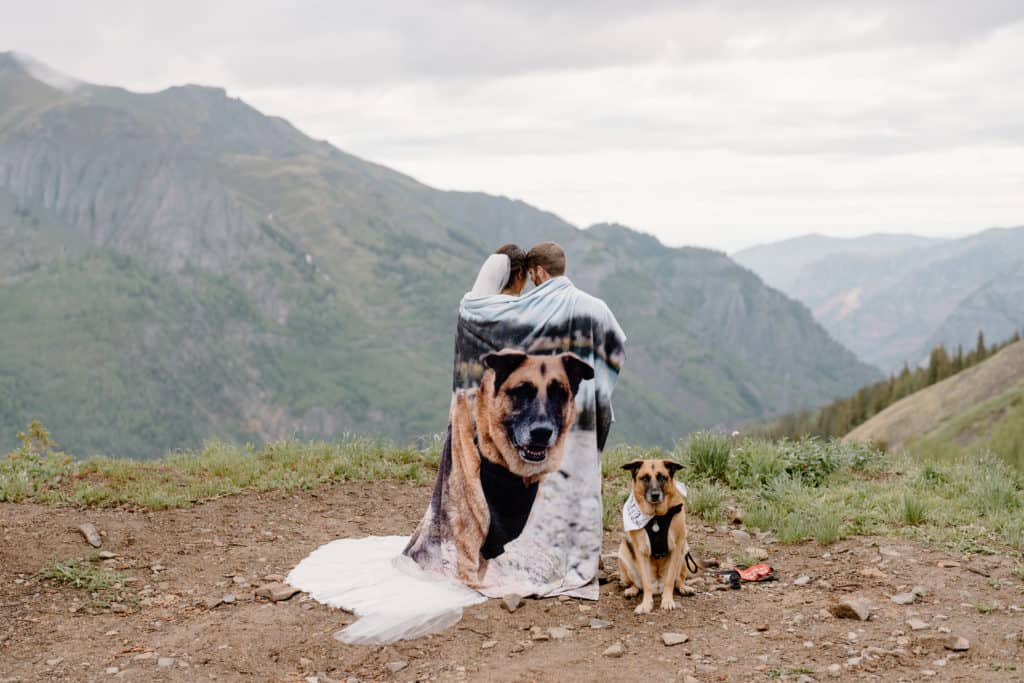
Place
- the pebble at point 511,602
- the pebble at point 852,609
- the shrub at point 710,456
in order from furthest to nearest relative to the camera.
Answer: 1. the shrub at point 710,456
2. the pebble at point 511,602
3. the pebble at point 852,609

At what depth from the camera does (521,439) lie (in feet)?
25.4

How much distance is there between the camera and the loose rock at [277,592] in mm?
7781

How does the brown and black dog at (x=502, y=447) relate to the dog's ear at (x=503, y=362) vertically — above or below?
below

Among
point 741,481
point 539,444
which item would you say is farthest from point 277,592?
point 741,481

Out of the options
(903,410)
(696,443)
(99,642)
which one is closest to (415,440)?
(696,443)

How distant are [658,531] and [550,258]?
2.38 metres

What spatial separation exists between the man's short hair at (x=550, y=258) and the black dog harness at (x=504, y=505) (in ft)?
5.55

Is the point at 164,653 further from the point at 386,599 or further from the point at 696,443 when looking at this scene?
the point at 696,443

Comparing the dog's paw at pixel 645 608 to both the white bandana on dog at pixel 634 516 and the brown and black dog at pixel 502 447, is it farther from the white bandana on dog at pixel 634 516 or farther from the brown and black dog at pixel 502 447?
the brown and black dog at pixel 502 447

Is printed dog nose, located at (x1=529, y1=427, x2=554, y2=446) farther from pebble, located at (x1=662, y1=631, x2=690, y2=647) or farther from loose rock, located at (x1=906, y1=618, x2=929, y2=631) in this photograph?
loose rock, located at (x1=906, y1=618, x2=929, y2=631)

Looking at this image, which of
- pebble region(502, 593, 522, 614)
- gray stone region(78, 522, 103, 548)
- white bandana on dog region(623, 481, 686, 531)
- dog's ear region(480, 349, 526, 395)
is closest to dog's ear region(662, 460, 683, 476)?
white bandana on dog region(623, 481, 686, 531)

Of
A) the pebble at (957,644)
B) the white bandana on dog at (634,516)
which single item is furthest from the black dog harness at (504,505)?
the pebble at (957,644)

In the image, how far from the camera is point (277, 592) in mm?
7824

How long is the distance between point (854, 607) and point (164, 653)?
16.1ft
